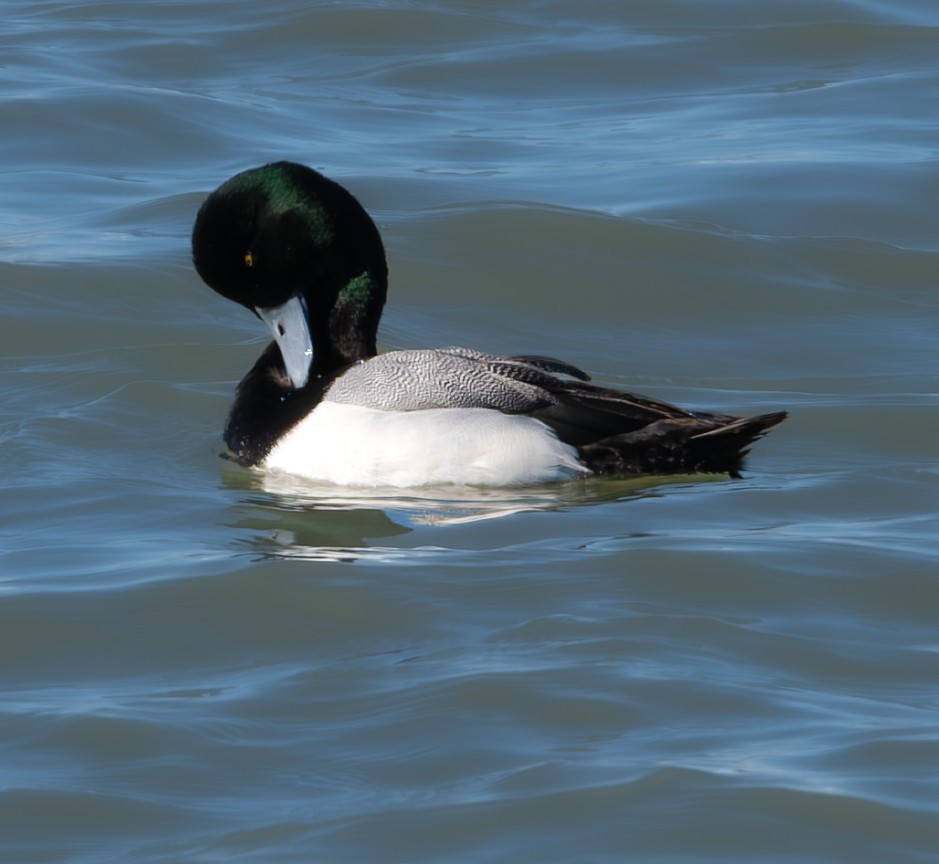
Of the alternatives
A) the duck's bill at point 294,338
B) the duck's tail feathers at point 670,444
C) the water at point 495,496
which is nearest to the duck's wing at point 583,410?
the duck's tail feathers at point 670,444

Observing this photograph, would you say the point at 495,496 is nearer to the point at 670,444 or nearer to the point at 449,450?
the point at 449,450

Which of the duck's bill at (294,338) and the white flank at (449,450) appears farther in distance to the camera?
the duck's bill at (294,338)

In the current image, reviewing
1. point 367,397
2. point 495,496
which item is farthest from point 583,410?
point 367,397

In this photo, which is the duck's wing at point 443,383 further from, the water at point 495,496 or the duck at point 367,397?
the water at point 495,496

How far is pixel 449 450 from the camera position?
7047 mm

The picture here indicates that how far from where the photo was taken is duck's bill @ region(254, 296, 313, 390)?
7777mm

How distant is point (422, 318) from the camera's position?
386 inches

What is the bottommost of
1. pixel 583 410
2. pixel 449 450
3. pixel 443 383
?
pixel 449 450

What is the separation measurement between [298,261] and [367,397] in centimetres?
85

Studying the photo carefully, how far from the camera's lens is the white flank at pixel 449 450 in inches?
278

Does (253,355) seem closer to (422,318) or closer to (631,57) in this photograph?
(422,318)

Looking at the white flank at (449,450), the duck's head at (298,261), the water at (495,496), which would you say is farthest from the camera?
the duck's head at (298,261)

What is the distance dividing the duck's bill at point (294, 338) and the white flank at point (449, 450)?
2.26ft

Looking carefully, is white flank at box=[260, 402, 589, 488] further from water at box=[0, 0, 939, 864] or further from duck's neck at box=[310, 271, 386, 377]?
duck's neck at box=[310, 271, 386, 377]
